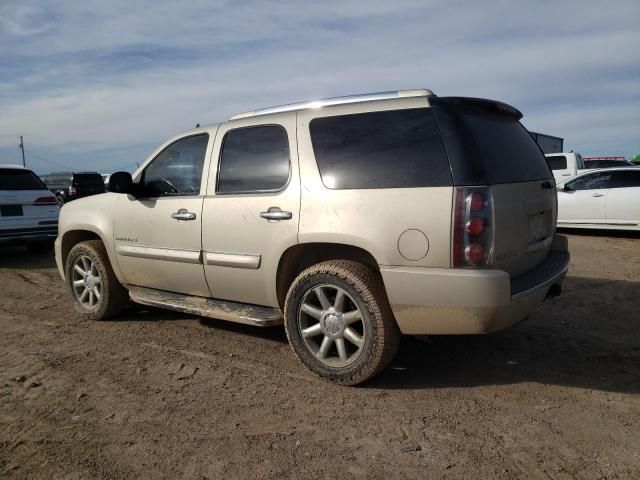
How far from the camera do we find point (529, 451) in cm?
262

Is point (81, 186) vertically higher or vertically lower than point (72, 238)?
higher

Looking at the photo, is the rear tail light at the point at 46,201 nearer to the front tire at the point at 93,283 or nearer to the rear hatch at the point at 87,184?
the front tire at the point at 93,283

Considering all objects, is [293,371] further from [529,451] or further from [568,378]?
[568,378]

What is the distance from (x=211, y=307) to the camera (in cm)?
411

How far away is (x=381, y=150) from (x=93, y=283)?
11.2 ft

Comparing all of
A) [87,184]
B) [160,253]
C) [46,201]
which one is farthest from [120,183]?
[87,184]

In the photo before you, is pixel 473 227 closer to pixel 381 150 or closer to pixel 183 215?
pixel 381 150

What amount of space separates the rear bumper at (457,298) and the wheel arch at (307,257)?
1.07 feet

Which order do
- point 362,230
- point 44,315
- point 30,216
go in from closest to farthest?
point 362,230 → point 44,315 → point 30,216

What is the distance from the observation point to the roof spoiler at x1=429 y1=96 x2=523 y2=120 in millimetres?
3213

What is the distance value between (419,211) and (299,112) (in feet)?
4.28

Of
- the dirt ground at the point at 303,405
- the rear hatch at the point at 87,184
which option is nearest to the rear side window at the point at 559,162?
the dirt ground at the point at 303,405

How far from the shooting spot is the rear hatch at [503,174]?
118 inches

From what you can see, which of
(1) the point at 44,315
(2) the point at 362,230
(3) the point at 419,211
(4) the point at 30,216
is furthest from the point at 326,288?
(4) the point at 30,216
